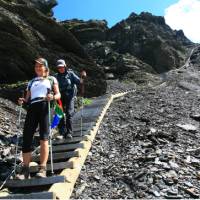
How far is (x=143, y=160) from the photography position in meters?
11.6

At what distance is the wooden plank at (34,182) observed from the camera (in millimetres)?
8984

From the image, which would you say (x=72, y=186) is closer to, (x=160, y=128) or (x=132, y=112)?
(x=160, y=128)

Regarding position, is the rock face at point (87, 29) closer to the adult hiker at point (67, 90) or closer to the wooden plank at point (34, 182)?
the adult hiker at point (67, 90)

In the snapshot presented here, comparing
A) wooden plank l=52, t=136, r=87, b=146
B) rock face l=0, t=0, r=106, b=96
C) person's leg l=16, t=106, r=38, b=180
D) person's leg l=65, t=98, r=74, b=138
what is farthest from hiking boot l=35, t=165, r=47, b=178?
rock face l=0, t=0, r=106, b=96

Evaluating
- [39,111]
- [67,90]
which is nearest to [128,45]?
[67,90]

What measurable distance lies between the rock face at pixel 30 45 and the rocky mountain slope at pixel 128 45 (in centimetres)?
3080

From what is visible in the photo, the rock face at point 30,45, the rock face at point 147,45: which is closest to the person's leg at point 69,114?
the rock face at point 30,45

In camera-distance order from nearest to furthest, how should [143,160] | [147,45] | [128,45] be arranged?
[143,160], [147,45], [128,45]

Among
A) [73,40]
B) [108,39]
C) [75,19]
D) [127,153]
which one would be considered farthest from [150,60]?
[127,153]

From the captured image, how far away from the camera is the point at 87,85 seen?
3030 cm

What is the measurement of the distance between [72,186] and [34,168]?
139 cm

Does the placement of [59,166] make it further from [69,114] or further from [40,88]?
[69,114]

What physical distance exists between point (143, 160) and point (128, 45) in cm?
7071

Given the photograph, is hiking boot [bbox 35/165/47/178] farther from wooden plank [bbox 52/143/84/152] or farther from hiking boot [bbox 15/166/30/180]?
wooden plank [bbox 52/143/84/152]
